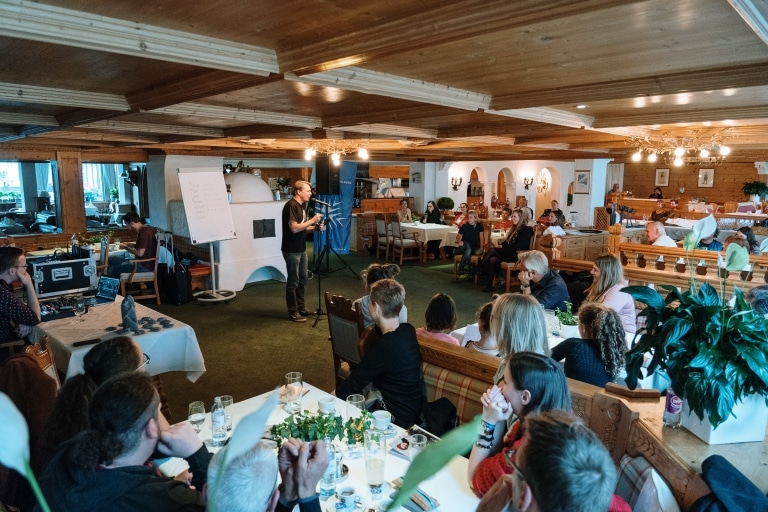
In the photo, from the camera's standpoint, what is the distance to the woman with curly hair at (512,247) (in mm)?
7703

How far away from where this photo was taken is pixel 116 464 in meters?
1.42

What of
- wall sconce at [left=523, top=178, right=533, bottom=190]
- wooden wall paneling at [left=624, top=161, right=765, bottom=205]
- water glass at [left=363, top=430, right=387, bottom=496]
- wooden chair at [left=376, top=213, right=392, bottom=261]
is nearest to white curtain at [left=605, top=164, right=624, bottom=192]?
wooden wall paneling at [left=624, top=161, right=765, bottom=205]

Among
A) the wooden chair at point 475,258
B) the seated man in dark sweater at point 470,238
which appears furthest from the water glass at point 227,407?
the seated man in dark sweater at point 470,238

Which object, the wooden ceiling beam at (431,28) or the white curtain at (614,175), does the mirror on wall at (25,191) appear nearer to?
the wooden ceiling beam at (431,28)

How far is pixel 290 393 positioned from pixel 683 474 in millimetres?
1638

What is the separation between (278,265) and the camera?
27.1ft

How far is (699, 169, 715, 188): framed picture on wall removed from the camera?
14.1 meters

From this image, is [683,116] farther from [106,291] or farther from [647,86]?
[106,291]

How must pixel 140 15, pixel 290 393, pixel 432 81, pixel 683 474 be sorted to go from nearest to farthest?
pixel 683 474
pixel 140 15
pixel 290 393
pixel 432 81

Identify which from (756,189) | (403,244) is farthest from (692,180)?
(403,244)

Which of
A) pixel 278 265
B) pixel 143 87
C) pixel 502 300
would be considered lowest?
pixel 278 265

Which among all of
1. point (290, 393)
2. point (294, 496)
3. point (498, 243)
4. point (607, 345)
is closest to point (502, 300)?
point (607, 345)

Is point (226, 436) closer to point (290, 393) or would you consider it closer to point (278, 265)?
point (290, 393)

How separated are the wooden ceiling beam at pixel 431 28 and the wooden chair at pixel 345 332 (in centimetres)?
176
